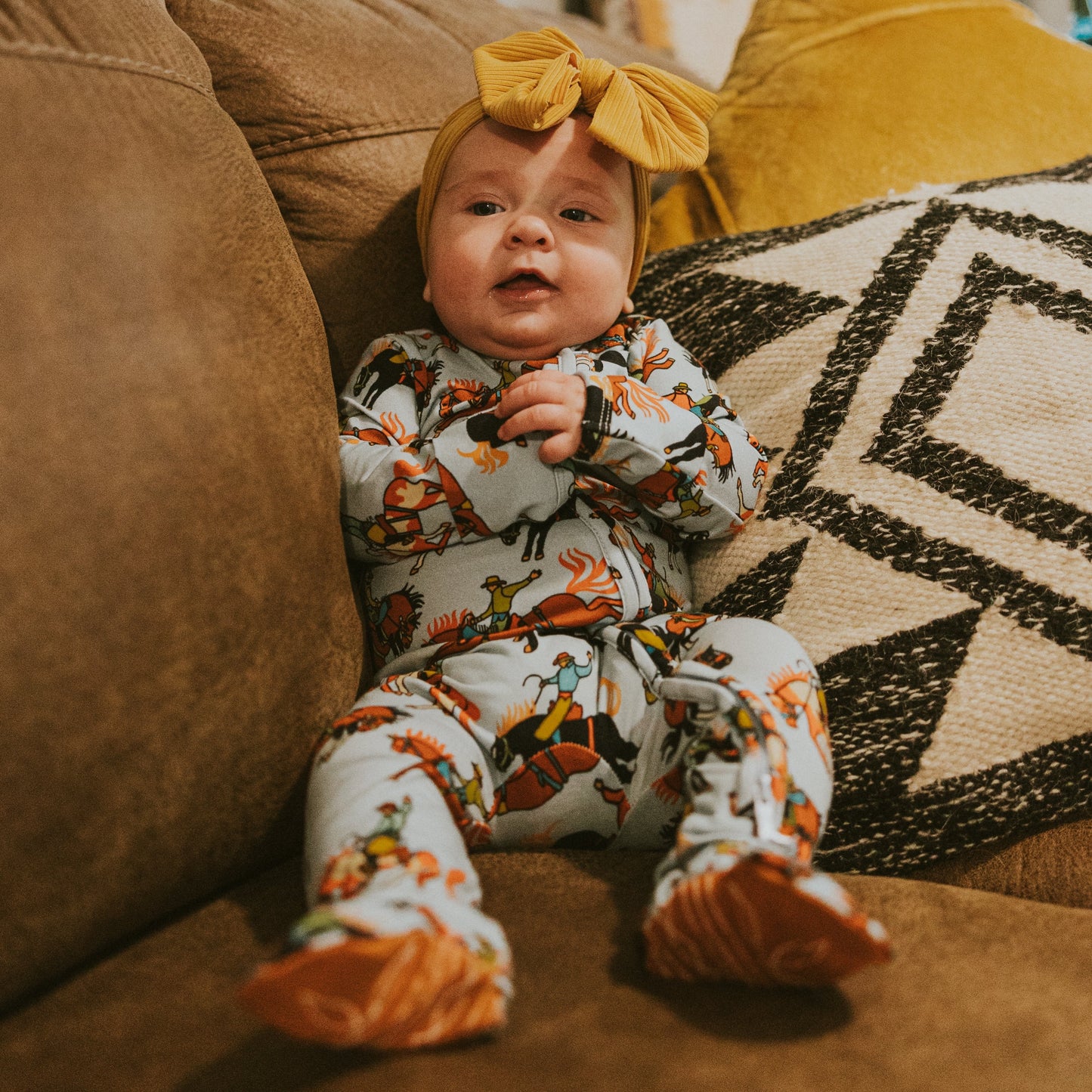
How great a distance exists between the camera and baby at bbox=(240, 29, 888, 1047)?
53 centimetres

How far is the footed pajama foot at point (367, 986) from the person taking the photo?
47 cm

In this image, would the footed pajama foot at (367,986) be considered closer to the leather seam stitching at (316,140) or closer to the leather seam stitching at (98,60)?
the leather seam stitching at (98,60)

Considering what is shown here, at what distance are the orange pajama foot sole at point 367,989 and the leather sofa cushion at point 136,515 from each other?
224 millimetres

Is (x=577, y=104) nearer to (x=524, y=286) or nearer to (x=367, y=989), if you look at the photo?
(x=524, y=286)

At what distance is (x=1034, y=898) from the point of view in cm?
77

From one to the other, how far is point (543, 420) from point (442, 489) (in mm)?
116

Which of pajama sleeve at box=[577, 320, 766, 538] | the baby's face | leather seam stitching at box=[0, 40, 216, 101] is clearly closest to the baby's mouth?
the baby's face

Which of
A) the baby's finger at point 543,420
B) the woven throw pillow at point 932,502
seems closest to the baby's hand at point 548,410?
the baby's finger at point 543,420

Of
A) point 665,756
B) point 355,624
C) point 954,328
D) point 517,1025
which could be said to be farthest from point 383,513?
point 954,328

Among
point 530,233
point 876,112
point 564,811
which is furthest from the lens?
point 876,112

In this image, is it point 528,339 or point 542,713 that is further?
point 528,339

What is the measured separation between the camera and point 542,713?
2.56 ft

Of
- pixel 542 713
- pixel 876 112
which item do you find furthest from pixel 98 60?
pixel 876 112

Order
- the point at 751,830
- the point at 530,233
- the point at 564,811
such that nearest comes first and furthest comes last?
the point at 751,830 < the point at 564,811 < the point at 530,233
